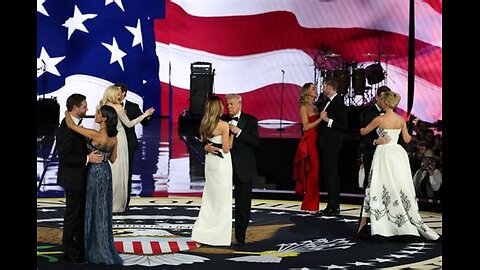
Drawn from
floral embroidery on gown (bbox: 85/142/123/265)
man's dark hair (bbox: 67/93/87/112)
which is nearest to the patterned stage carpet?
floral embroidery on gown (bbox: 85/142/123/265)

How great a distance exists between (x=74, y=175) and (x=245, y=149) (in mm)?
2167

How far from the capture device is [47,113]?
2431 centimetres

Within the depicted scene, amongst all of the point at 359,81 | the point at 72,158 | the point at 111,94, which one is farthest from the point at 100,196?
the point at 359,81

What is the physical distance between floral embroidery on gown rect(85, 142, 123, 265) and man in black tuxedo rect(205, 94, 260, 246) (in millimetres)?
1723

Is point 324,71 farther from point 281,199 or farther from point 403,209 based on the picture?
point 403,209

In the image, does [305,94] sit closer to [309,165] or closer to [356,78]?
[309,165]

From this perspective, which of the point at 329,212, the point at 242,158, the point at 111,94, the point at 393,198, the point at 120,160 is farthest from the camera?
the point at 329,212

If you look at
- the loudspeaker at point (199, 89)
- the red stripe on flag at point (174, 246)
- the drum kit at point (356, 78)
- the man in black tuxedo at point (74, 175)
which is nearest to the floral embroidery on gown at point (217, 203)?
the red stripe on flag at point (174, 246)

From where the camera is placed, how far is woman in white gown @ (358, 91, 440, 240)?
10.3 metres

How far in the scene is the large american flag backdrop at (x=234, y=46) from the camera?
2358 cm

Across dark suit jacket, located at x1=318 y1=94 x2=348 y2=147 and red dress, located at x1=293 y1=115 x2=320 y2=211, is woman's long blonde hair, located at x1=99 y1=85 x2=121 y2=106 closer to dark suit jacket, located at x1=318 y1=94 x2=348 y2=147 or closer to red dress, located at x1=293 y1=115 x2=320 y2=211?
red dress, located at x1=293 y1=115 x2=320 y2=211
